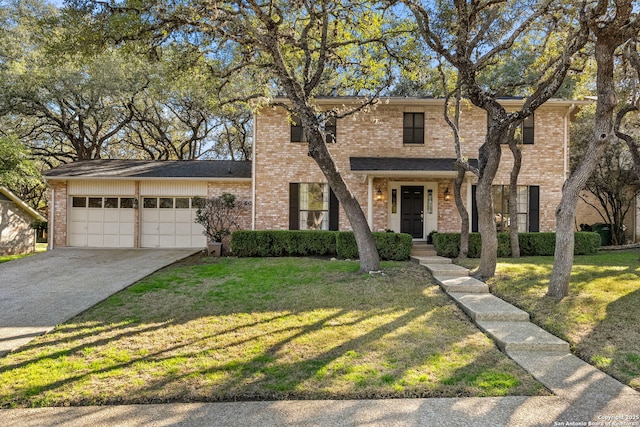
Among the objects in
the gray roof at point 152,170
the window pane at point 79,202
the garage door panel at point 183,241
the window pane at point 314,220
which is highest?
the gray roof at point 152,170

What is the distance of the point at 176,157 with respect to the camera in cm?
2417

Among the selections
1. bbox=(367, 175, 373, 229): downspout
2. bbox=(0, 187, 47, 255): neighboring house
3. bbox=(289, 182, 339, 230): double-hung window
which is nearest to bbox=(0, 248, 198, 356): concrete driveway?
bbox=(0, 187, 47, 255): neighboring house

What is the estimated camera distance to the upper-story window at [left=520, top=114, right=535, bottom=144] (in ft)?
44.9

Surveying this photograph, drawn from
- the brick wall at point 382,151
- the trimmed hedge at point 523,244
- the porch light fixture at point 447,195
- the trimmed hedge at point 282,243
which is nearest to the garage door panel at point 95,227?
the trimmed hedge at point 282,243

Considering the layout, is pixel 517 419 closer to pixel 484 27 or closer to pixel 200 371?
pixel 200 371

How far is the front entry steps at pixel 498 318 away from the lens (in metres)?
4.68

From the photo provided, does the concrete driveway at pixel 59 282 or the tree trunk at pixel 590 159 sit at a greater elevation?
the tree trunk at pixel 590 159

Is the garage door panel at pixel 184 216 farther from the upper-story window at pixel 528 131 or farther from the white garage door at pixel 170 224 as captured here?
the upper-story window at pixel 528 131

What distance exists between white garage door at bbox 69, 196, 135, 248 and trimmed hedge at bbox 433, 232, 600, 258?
11.3 meters

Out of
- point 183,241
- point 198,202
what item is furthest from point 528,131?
point 183,241

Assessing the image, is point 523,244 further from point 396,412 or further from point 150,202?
point 150,202

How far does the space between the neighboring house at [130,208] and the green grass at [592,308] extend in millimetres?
10036

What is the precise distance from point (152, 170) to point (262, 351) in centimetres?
1225

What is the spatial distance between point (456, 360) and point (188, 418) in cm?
286
